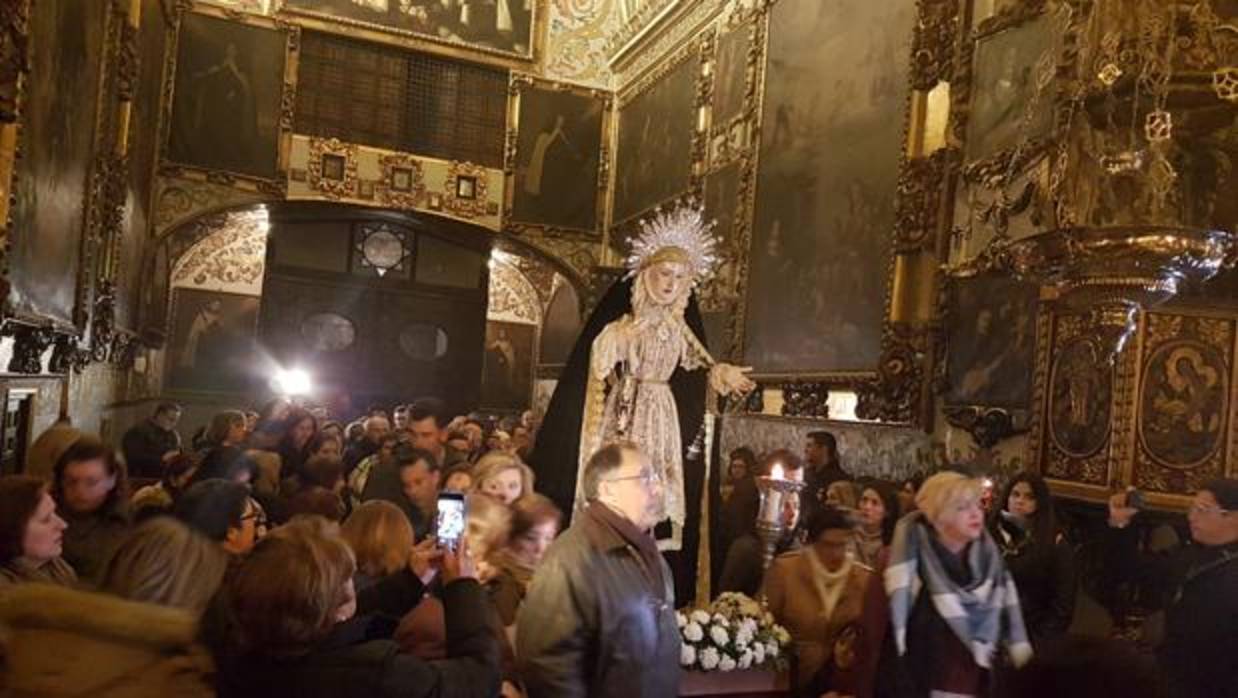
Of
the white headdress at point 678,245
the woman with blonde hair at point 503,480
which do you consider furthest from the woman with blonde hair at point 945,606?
the white headdress at point 678,245

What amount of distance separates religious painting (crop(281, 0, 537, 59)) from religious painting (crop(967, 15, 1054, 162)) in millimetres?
11503

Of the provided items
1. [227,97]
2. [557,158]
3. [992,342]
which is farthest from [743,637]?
[557,158]

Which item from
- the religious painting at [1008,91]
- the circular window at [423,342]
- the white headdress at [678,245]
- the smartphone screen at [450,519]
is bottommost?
the smartphone screen at [450,519]

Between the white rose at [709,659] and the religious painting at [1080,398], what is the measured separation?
3.97 m

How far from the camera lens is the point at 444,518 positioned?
319 cm

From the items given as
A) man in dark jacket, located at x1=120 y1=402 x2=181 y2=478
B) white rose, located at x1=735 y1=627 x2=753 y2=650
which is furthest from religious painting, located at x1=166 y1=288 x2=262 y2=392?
white rose, located at x1=735 y1=627 x2=753 y2=650

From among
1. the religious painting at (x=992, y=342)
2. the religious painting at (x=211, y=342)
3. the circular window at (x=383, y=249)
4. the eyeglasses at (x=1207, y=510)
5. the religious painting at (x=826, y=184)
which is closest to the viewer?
the eyeglasses at (x=1207, y=510)

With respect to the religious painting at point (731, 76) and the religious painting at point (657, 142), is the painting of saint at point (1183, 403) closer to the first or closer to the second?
the religious painting at point (731, 76)

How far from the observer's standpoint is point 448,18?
1797cm

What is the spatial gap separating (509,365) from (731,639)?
17611 mm

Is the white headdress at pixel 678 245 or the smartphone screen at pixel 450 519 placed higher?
the white headdress at pixel 678 245

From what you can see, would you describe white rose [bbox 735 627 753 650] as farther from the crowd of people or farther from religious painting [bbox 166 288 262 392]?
religious painting [bbox 166 288 262 392]

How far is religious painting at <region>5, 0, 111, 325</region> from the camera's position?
223 inches

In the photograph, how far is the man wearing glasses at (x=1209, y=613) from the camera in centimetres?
363
